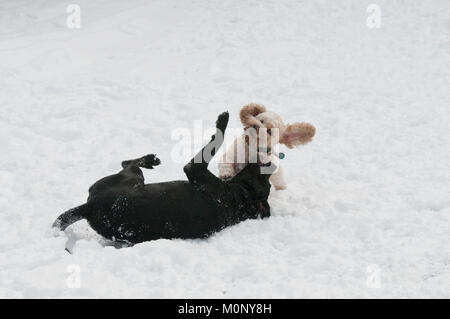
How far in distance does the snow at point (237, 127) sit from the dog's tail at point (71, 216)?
102mm

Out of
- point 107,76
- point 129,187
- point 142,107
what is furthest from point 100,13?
point 129,187

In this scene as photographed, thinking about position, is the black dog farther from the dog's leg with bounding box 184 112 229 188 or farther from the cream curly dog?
the cream curly dog

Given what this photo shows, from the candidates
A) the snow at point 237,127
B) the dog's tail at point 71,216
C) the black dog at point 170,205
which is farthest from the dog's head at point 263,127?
the dog's tail at point 71,216

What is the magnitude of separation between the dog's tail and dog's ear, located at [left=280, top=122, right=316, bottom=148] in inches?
63.9

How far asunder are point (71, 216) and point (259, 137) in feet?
4.88

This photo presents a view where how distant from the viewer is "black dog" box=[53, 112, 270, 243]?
3533mm

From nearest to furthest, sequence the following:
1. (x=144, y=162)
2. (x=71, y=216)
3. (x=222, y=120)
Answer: (x=71, y=216), (x=222, y=120), (x=144, y=162)

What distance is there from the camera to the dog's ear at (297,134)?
4250 millimetres

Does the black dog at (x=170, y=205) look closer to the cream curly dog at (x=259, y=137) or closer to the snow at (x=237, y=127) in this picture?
the snow at (x=237, y=127)

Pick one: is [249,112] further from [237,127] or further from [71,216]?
[237,127]

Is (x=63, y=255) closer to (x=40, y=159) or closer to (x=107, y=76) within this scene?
(x=40, y=159)

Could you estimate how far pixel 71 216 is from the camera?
11.8 feet

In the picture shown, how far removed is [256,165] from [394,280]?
4.38 ft

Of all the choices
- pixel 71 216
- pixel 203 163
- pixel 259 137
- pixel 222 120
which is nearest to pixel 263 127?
pixel 259 137
